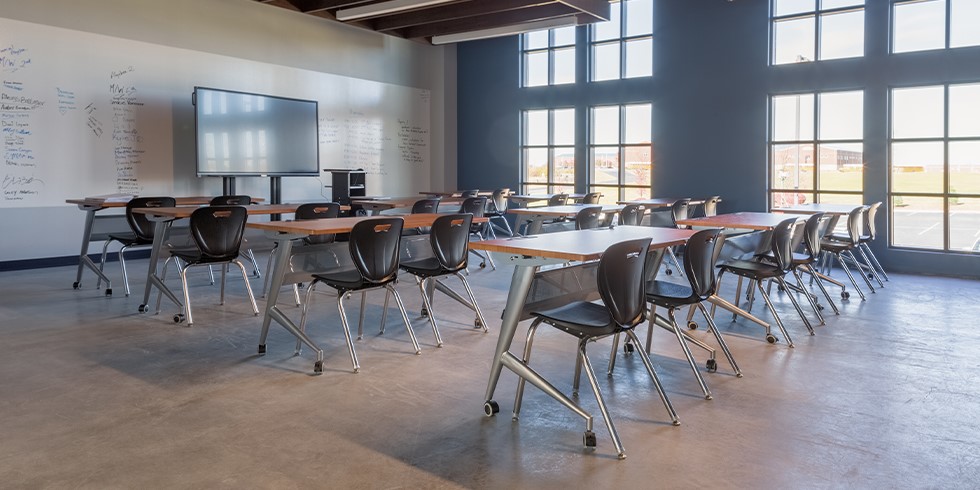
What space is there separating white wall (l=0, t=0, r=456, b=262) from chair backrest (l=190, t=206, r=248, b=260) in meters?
4.12

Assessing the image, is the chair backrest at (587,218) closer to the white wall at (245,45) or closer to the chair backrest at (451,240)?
the chair backrest at (451,240)

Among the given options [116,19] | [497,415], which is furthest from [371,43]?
[497,415]

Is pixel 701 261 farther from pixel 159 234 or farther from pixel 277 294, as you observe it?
pixel 159 234

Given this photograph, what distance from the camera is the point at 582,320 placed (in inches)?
128

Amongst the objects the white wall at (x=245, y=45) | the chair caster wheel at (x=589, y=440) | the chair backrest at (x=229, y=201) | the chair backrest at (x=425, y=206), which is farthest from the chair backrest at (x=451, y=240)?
the white wall at (x=245, y=45)

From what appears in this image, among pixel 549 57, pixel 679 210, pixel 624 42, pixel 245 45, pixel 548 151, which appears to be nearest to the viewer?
pixel 679 210

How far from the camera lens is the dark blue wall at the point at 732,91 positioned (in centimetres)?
866

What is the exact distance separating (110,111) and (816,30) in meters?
8.54

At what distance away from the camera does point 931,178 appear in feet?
28.2

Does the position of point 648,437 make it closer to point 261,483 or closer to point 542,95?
point 261,483

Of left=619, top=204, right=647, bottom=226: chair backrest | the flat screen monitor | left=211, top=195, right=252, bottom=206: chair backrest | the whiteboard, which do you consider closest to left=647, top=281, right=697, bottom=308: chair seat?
left=619, top=204, right=647, bottom=226: chair backrest

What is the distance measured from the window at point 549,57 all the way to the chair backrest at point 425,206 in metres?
5.21

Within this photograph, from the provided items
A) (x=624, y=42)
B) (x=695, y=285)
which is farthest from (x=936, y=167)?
(x=695, y=285)

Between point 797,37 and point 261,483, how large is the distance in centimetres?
898
